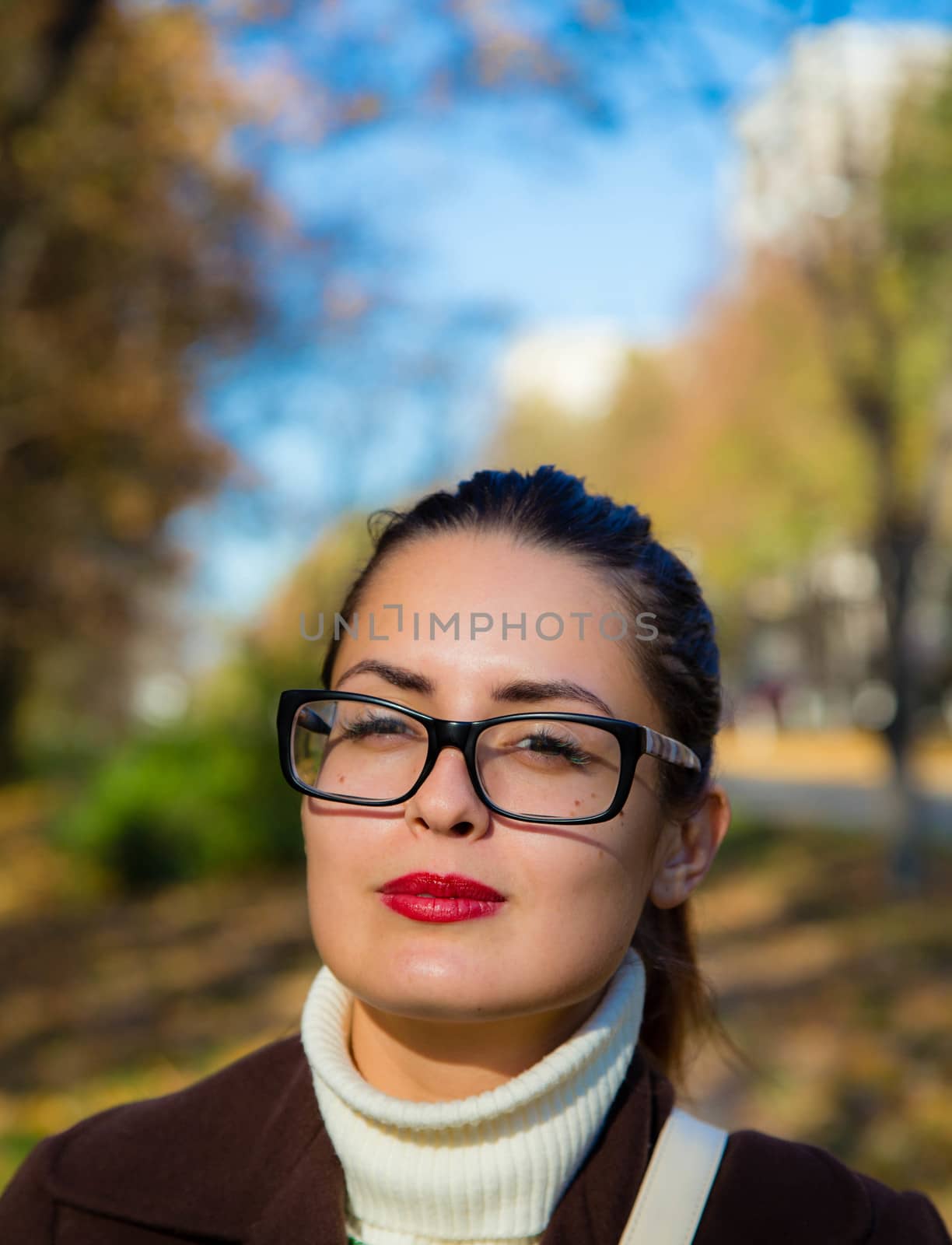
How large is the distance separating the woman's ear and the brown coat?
0.25 metres

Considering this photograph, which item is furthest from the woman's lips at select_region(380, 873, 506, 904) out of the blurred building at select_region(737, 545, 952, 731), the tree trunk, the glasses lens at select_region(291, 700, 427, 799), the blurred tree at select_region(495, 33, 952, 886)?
the blurred building at select_region(737, 545, 952, 731)

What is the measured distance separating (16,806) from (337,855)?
49.7ft

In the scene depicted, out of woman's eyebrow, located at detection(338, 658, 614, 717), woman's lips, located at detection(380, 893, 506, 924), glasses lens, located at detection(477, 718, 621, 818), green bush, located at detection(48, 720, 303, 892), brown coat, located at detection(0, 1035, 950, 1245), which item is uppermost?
woman's eyebrow, located at detection(338, 658, 614, 717)

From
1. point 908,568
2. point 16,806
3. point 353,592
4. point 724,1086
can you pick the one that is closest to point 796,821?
point 908,568

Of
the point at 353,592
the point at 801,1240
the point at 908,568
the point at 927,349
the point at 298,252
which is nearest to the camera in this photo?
the point at 801,1240

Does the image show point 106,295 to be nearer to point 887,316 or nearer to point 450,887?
point 887,316

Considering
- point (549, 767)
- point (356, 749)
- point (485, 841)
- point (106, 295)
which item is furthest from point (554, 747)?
point (106, 295)

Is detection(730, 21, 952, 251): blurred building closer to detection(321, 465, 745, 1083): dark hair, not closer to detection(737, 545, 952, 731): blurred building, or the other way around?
detection(321, 465, 745, 1083): dark hair

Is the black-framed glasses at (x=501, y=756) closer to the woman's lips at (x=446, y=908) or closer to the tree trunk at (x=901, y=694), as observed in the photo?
the woman's lips at (x=446, y=908)

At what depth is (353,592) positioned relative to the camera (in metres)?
1.88

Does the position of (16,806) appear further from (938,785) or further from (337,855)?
(337,855)

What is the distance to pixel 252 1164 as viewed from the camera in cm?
164

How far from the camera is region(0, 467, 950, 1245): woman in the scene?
150 cm

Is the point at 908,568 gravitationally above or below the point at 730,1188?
above
